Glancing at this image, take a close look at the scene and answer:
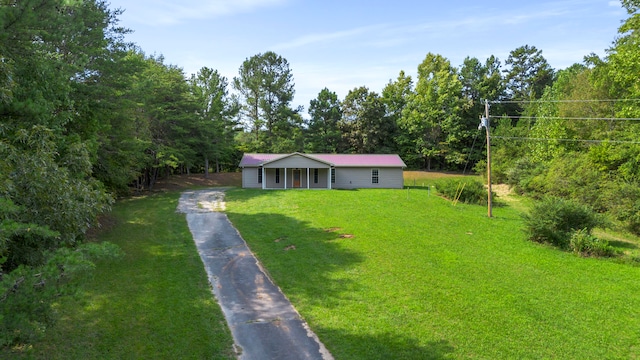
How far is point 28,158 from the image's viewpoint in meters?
7.53

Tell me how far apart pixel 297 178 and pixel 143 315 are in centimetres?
2822

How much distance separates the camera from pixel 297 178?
36.9 m

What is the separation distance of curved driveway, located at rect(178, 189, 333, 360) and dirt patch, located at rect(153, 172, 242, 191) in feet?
68.9

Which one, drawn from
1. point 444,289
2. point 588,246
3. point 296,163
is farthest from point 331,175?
point 444,289

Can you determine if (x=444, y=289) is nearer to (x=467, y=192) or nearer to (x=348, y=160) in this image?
(x=467, y=192)

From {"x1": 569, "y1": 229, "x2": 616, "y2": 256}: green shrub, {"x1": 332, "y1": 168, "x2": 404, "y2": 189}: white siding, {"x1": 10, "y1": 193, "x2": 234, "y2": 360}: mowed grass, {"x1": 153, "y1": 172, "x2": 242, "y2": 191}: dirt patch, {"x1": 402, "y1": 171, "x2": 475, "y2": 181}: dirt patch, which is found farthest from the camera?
{"x1": 402, "y1": 171, "x2": 475, "y2": 181}: dirt patch

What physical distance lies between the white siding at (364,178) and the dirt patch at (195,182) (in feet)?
38.9

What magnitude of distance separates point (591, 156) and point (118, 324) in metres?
29.2

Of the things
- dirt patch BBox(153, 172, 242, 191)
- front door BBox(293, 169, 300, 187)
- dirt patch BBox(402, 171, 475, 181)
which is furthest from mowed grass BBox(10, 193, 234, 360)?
dirt patch BBox(402, 171, 475, 181)

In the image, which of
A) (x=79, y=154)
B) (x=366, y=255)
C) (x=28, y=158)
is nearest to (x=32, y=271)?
(x=28, y=158)

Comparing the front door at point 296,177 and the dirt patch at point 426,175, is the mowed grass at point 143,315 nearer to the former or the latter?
the front door at point 296,177

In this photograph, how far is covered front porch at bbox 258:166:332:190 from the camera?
35.4 m

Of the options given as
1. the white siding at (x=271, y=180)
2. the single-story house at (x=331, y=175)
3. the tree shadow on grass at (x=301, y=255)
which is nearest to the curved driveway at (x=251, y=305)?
the tree shadow on grass at (x=301, y=255)

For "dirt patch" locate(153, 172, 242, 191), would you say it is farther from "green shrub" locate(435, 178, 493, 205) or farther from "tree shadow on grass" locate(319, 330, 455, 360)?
"tree shadow on grass" locate(319, 330, 455, 360)
